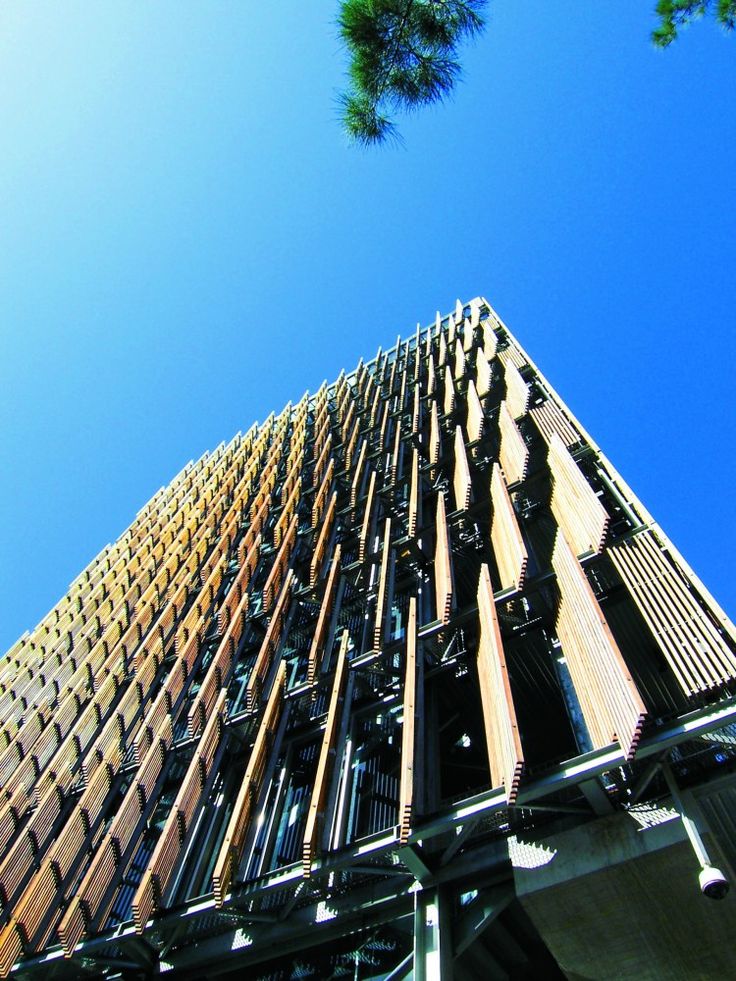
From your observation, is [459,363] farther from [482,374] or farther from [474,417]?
[474,417]

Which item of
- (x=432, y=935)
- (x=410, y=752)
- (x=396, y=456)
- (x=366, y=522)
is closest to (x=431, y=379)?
(x=396, y=456)

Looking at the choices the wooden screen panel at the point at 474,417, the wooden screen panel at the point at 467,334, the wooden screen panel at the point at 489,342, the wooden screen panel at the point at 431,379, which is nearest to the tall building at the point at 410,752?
the wooden screen panel at the point at 474,417

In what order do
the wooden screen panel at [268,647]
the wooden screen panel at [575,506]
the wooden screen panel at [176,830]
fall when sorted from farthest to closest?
the wooden screen panel at [268,647] < the wooden screen panel at [575,506] < the wooden screen panel at [176,830]

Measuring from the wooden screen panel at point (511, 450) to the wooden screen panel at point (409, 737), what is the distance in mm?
4172

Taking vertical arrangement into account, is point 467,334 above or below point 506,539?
above

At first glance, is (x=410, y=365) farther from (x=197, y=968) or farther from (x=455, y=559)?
(x=197, y=968)

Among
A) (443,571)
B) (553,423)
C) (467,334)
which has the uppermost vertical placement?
(467,334)

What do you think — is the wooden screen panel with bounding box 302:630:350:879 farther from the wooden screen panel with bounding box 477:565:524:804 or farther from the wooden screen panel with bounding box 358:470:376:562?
the wooden screen panel with bounding box 358:470:376:562

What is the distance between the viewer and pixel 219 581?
63.5ft

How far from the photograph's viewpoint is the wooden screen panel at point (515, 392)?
57.8 ft

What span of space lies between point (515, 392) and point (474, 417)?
52.9 inches

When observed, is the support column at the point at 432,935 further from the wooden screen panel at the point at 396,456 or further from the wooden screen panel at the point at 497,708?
the wooden screen panel at the point at 396,456

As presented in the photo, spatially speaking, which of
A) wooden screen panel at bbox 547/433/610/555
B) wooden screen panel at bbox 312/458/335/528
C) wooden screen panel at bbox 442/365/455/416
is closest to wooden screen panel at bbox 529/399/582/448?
wooden screen panel at bbox 547/433/610/555

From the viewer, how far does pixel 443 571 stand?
12648 millimetres
